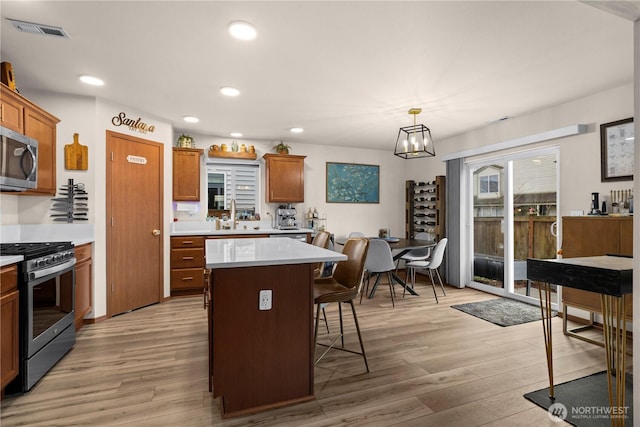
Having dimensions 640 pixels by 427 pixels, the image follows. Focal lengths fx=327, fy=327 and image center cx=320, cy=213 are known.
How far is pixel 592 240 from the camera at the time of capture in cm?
313

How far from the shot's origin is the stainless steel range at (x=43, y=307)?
2174 mm

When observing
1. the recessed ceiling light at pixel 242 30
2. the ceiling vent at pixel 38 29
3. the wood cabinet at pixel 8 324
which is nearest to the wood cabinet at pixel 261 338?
the wood cabinet at pixel 8 324

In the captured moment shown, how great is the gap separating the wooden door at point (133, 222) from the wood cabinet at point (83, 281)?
0.24 metres

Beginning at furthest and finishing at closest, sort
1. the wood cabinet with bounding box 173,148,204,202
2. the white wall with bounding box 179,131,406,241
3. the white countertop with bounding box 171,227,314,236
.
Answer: the white wall with bounding box 179,131,406,241, the wood cabinet with bounding box 173,148,204,202, the white countertop with bounding box 171,227,314,236

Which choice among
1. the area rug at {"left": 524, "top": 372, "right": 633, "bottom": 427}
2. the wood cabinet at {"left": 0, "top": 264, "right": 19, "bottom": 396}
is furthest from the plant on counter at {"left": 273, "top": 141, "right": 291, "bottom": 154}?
the area rug at {"left": 524, "top": 372, "right": 633, "bottom": 427}

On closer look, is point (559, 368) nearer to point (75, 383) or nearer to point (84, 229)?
point (75, 383)

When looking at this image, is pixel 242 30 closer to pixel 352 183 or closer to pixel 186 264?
pixel 186 264

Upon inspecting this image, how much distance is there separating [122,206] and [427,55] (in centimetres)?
358

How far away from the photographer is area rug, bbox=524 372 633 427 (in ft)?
6.19

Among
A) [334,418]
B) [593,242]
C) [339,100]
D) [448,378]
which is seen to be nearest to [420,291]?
[593,242]

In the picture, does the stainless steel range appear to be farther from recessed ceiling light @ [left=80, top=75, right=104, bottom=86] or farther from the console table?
the console table

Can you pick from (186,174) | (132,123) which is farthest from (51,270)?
(186,174)

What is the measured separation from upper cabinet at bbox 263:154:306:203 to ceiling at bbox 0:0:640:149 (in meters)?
1.35

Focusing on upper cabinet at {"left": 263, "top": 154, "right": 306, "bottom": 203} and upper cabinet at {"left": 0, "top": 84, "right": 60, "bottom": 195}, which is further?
upper cabinet at {"left": 263, "top": 154, "right": 306, "bottom": 203}
